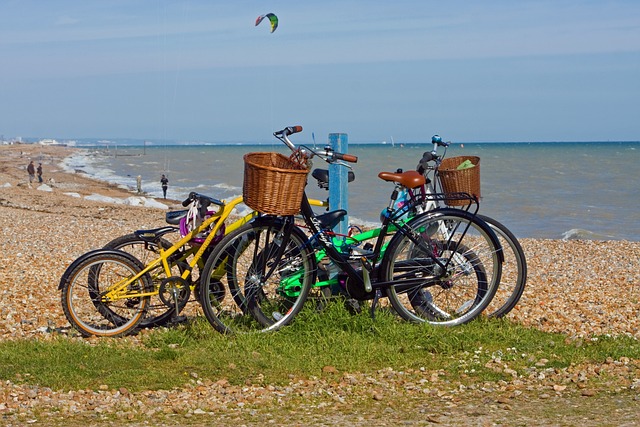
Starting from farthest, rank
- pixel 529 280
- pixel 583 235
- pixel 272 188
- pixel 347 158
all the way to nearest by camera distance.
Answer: pixel 583 235, pixel 529 280, pixel 347 158, pixel 272 188

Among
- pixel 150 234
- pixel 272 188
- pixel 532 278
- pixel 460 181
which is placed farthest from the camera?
pixel 532 278

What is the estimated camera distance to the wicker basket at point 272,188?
577cm

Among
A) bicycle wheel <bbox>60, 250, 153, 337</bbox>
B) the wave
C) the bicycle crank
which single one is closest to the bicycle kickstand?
the bicycle crank

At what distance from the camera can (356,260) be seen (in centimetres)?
650

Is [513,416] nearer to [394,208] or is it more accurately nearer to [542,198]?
[394,208]

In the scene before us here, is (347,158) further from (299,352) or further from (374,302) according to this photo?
(299,352)

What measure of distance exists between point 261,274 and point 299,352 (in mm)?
747

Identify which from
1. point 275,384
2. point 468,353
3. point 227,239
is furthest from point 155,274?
point 468,353

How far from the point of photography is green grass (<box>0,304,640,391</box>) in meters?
5.36

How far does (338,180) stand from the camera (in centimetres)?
749

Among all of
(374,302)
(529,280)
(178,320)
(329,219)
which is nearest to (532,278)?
A: (529,280)

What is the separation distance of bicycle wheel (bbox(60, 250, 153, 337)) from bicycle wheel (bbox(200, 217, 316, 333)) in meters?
0.61

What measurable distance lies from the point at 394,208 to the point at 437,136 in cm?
104

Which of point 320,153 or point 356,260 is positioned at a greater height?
point 320,153
